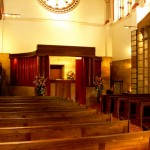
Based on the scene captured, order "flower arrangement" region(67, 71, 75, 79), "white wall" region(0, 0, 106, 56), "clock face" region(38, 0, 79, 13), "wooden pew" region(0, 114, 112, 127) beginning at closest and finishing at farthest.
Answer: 1. "wooden pew" region(0, 114, 112, 127)
2. "white wall" region(0, 0, 106, 56)
3. "flower arrangement" region(67, 71, 75, 79)
4. "clock face" region(38, 0, 79, 13)

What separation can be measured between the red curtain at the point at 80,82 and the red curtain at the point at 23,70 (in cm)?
225

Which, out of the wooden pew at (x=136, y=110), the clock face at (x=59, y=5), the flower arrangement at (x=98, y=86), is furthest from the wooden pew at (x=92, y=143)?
the clock face at (x=59, y=5)

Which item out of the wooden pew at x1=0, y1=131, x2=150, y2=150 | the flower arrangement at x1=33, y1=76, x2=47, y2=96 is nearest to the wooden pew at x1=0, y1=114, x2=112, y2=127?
the wooden pew at x1=0, y1=131, x2=150, y2=150

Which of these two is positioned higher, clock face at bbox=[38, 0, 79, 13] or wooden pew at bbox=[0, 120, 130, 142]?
clock face at bbox=[38, 0, 79, 13]

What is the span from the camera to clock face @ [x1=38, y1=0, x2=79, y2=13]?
13.4m

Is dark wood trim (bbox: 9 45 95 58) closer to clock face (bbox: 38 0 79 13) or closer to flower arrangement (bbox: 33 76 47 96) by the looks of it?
flower arrangement (bbox: 33 76 47 96)

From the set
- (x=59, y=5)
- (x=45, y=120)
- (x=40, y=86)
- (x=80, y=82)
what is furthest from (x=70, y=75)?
(x=45, y=120)

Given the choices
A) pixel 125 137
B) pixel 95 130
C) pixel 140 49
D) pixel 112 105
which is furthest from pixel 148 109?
pixel 140 49

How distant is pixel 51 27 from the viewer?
13.3 metres

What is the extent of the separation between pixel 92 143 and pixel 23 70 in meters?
10.3

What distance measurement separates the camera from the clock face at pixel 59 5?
44.1ft

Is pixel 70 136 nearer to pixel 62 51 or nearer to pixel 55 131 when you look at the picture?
pixel 55 131

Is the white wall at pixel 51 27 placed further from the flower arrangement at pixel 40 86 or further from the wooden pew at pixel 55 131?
the wooden pew at pixel 55 131

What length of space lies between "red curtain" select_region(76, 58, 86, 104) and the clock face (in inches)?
132
